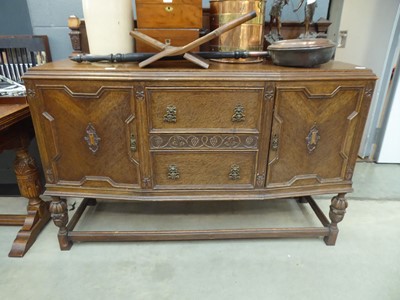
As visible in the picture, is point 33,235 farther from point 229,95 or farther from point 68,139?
point 229,95

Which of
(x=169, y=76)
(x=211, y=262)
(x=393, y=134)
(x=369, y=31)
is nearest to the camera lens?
(x=169, y=76)

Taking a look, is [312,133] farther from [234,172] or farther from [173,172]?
[173,172]

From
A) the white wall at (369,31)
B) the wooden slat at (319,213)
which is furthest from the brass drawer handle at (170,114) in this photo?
the white wall at (369,31)

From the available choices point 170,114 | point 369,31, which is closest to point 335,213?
point 170,114

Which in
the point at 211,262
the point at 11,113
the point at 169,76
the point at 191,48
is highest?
the point at 191,48

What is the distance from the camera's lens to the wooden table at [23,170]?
59.1 inches

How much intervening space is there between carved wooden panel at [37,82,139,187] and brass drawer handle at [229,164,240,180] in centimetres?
48

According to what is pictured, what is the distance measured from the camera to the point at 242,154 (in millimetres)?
1428

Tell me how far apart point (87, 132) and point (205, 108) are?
0.57 m

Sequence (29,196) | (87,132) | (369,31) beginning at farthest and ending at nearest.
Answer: (369,31) < (29,196) < (87,132)

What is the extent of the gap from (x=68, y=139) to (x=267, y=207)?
1.40 metres

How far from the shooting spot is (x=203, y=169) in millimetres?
1455

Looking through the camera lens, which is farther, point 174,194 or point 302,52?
point 174,194

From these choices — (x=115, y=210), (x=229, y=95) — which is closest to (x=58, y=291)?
(x=115, y=210)
